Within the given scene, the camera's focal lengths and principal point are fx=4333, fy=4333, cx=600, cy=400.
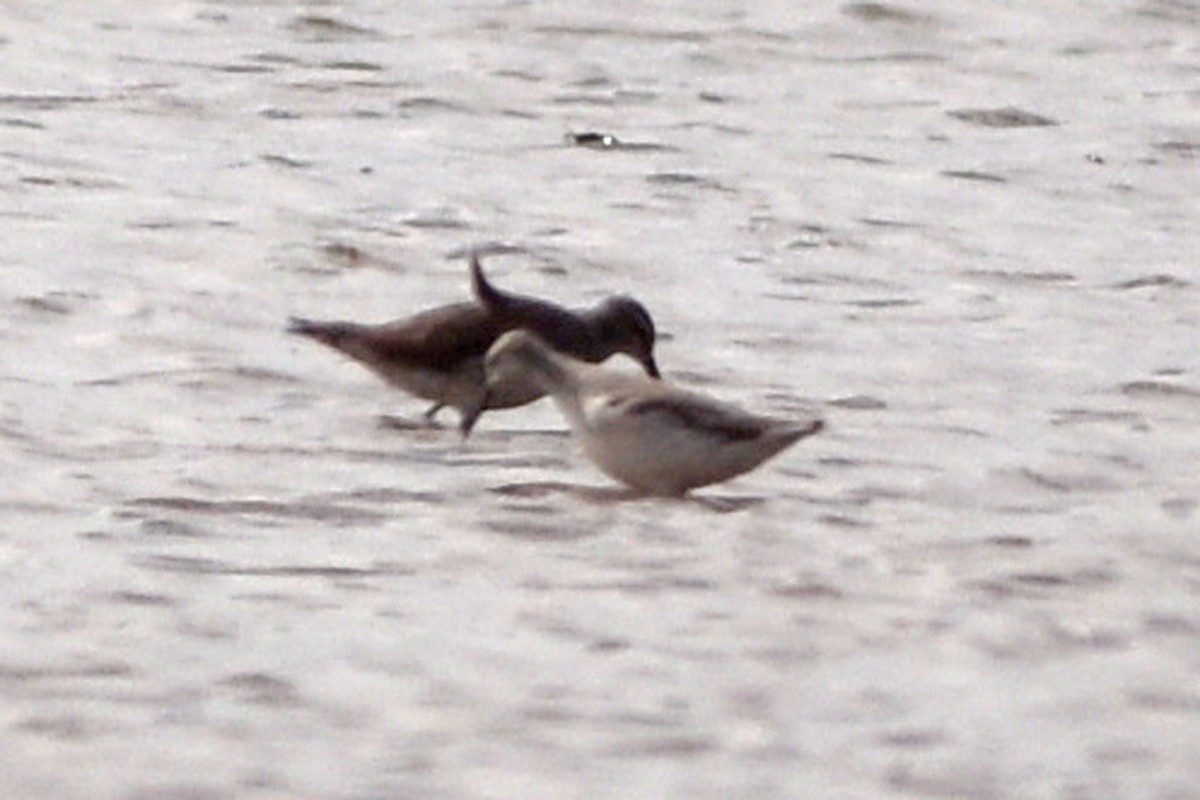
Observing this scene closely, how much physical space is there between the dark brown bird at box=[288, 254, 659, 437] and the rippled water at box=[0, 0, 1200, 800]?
151 mm

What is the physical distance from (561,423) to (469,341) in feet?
1.35

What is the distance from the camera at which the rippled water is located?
8.53 meters

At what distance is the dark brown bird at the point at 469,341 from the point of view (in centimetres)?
1158

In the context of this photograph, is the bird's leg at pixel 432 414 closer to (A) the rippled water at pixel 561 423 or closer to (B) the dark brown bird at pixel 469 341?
(B) the dark brown bird at pixel 469 341

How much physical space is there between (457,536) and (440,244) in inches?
144

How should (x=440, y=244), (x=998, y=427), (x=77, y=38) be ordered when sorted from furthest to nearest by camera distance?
(x=77, y=38) < (x=440, y=244) < (x=998, y=427)

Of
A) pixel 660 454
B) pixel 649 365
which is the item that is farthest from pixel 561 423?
pixel 660 454

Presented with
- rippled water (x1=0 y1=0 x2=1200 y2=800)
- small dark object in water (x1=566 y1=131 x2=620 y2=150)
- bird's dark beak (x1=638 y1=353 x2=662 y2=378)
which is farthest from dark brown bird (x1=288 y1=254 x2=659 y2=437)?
small dark object in water (x1=566 y1=131 x2=620 y2=150)

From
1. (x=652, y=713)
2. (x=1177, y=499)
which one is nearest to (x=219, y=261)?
(x=1177, y=499)

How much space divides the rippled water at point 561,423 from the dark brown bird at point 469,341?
151 millimetres

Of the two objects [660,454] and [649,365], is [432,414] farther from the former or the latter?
[660,454]

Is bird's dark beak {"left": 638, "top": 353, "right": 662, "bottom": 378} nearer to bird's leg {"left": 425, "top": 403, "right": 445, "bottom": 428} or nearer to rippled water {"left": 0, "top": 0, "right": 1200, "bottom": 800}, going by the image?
rippled water {"left": 0, "top": 0, "right": 1200, "bottom": 800}

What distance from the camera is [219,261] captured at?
43.9ft

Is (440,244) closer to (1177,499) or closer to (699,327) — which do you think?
(699,327)
